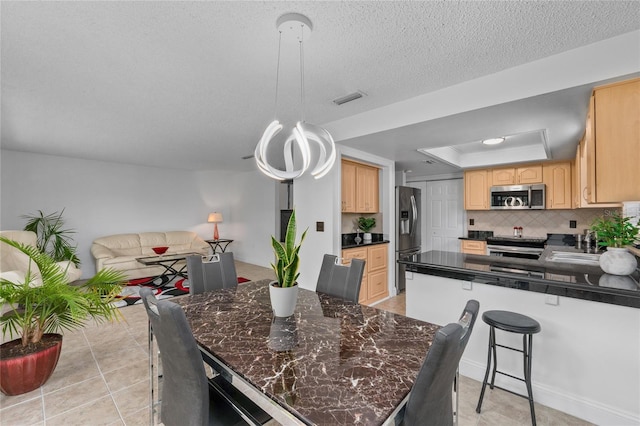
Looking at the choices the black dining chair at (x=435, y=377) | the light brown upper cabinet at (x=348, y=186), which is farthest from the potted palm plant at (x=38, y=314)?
the light brown upper cabinet at (x=348, y=186)

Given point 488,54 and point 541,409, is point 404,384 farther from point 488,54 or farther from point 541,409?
point 488,54

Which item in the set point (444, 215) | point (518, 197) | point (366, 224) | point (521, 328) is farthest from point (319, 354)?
point (444, 215)

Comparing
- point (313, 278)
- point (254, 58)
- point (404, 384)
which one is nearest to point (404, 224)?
point (313, 278)

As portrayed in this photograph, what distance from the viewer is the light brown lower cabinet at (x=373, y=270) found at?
3928mm

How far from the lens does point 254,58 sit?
6.80 feet

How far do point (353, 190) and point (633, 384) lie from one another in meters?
3.23

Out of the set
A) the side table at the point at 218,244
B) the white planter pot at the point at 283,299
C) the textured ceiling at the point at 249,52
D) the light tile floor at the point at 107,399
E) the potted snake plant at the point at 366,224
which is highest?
the textured ceiling at the point at 249,52

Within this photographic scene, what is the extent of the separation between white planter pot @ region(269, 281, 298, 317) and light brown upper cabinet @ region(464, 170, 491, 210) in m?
4.79

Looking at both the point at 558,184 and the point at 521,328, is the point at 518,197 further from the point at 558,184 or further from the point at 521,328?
the point at 521,328

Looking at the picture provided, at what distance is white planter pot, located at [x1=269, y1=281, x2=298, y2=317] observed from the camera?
155 cm

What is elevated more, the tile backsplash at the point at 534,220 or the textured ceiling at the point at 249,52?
the textured ceiling at the point at 249,52

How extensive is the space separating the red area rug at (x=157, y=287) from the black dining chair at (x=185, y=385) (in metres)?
3.42

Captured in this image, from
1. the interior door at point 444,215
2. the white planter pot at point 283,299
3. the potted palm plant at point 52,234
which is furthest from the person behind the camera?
the interior door at point 444,215

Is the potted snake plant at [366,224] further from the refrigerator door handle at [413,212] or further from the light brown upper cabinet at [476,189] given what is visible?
the light brown upper cabinet at [476,189]
